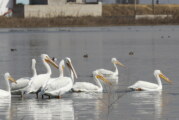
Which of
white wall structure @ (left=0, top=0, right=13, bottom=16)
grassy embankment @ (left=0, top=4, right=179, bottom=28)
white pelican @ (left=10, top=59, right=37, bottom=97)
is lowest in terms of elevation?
grassy embankment @ (left=0, top=4, right=179, bottom=28)

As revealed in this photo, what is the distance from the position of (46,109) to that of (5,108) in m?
0.86

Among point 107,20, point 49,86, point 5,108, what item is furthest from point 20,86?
point 107,20

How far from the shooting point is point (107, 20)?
77.2 meters

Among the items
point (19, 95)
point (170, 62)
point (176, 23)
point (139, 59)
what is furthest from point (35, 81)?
point (176, 23)

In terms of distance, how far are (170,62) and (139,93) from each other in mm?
9202

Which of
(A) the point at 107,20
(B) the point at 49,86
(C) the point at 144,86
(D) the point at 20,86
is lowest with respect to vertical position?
(A) the point at 107,20

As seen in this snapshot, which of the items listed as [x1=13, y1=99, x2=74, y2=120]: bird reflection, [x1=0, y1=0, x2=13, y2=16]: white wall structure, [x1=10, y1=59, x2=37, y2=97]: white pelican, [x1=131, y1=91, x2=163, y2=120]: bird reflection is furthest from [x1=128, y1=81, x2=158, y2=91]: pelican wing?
[x1=0, y1=0, x2=13, y2=16]: white wall structure

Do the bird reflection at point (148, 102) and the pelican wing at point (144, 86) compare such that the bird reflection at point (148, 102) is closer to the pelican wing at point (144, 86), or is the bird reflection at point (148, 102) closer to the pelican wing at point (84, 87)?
the pelican wing at point (144, 86)

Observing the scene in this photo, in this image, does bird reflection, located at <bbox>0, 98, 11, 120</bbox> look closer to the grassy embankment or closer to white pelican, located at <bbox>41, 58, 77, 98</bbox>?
white pelican, located at <bbox>41, 58, 77, 98</bbox>

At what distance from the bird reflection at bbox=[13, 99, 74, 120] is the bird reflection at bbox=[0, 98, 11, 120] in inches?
6.6

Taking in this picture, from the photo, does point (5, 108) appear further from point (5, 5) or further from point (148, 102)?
point (5, 5)

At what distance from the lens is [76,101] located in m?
16.6

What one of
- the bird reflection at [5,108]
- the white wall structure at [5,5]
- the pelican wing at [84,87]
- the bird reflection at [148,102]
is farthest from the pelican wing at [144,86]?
the white wall structure at [5,5]

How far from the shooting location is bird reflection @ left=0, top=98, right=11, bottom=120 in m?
14.4
